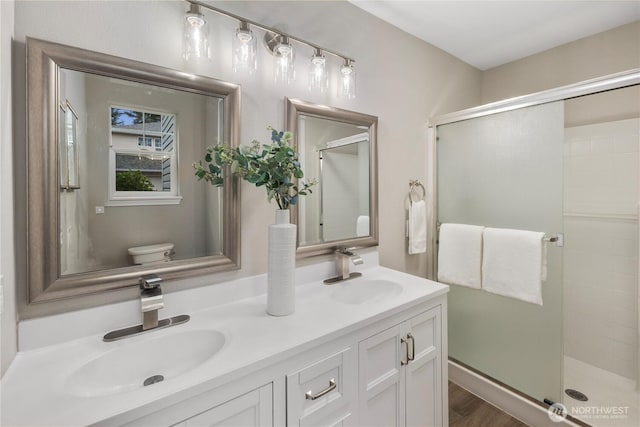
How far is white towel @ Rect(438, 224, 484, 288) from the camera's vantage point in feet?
5.81

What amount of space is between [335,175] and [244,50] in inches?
28.4

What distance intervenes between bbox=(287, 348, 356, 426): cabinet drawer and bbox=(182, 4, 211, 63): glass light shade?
3.89ft

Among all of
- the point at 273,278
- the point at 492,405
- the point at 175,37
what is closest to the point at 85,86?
the point at 175,37

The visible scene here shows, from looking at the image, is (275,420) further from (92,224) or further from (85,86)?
(85,86)

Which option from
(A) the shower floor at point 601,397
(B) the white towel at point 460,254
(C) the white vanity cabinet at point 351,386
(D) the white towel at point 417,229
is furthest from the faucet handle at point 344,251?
(A) the shower floor at point 601,397

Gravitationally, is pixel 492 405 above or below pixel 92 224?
below

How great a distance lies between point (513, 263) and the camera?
1611 millimetres

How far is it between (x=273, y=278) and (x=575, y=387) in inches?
83.8

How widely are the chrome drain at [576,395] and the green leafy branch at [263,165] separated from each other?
2.09m

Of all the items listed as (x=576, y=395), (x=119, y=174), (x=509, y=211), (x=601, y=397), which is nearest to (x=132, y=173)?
(x=119, y=174)

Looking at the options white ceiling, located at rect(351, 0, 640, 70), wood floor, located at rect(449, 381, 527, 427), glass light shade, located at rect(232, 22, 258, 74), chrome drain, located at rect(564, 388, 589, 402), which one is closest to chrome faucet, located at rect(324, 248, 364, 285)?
glass light shade, located at rect(232, 22, 258, 74)

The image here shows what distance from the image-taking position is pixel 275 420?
81cm

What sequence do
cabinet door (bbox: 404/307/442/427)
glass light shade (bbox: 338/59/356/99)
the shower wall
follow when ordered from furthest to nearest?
the shower wall, glass light shade (bbox: 338/59/356/99), cabinet door (bbox: 404/307/442/427)

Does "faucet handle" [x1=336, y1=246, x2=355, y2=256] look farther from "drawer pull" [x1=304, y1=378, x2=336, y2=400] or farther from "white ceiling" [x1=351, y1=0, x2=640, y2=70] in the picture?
"white ceiling" [x1=351, y1=0, x2=640, y2=70]
